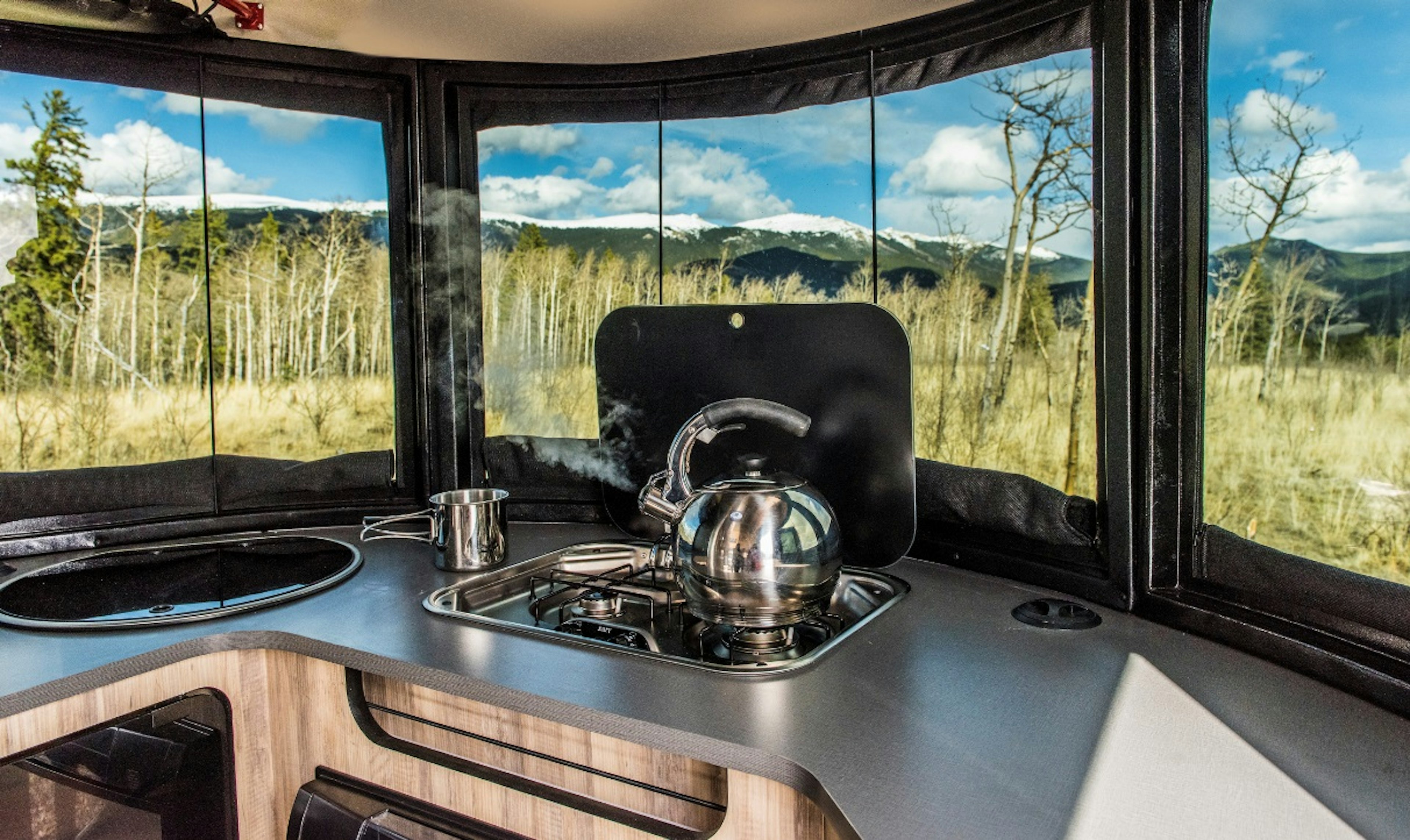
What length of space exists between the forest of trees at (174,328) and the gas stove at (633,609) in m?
0.58

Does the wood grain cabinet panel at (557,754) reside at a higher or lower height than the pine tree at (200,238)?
lower

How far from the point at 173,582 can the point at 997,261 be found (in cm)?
145

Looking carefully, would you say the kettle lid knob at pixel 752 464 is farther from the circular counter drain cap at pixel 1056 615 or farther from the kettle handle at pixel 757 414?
the circular counter drain cap at pixel 1056 615

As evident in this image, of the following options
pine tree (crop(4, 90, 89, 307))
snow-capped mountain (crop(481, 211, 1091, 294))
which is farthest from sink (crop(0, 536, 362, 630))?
snow-capped mountain (crop(481, 211, 1091, 294))

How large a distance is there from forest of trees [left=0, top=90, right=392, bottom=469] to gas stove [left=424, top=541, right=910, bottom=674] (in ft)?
1.90

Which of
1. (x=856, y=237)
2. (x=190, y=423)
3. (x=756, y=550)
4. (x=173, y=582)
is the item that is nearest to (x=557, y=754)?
(x=756, y=550)

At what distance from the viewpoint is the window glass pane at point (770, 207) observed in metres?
1.67

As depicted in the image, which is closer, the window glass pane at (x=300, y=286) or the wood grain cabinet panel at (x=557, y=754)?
the wood grain cabinet panel at (x=557, y=754)

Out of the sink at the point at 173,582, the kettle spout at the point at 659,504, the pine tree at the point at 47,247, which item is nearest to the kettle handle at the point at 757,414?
the kettle spout at the point at 659,504

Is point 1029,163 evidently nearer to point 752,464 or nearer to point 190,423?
point 752,464

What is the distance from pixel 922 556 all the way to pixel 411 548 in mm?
947

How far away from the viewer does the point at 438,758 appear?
4.03 ft

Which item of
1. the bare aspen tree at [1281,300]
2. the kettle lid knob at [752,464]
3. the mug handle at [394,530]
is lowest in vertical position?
the mug handle at [394,530]

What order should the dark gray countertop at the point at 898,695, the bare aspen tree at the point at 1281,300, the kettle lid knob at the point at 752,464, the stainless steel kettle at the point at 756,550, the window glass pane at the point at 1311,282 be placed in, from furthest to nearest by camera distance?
the kettle lid knob at the point at 752,464 → the stainless steel kettle at the point at 756,550 → the bare aspen tree at the point at 1281,300 → the window glass pane at the point at 1311,282 → the dark gray countertop at the point at 898,695
